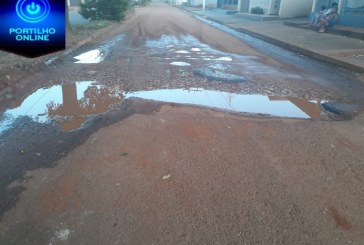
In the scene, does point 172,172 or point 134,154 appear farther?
point 134,154

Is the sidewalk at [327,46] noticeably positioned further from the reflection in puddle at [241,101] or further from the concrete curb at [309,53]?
the reflection in puddle at [241,101]

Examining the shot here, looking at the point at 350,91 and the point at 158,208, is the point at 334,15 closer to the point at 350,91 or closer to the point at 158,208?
the point at 350,91

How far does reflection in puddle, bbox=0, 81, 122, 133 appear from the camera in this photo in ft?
17.8

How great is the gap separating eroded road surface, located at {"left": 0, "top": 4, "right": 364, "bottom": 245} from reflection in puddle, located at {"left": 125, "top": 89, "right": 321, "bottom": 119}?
2cm

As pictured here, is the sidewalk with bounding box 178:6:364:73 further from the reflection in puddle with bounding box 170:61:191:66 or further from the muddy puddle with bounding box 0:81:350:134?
the reflection in puddle with bounding box 170:61:191:66

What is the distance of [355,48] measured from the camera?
12.0m

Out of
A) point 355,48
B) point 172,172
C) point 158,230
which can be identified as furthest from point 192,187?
point 355,48

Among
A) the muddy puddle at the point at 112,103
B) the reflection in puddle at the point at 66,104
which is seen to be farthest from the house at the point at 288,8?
the reflection in puddle at the point at 66,104

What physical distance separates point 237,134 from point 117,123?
2.01 meters

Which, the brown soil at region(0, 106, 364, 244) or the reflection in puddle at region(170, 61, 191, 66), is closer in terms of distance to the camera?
the brown soil at region(0, 106, 364, 244)

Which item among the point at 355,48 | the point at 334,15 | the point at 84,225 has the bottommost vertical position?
the point at 84,225

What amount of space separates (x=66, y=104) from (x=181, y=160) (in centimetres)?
322

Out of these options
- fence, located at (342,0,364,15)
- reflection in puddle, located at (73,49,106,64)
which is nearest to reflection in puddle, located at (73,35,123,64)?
reflection in puddle, located at (73,49,106,64)

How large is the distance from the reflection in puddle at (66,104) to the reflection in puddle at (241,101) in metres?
0.65
